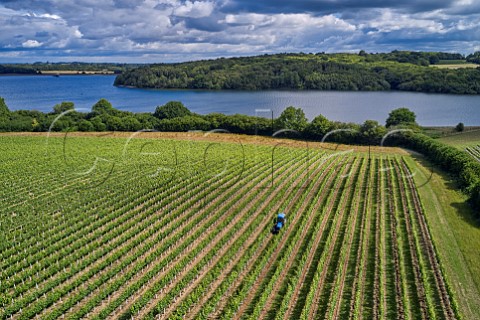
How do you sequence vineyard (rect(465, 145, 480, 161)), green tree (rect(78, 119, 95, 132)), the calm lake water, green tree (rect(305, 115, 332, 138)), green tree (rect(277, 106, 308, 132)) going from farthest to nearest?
the calm lake water < green tree (rect(78, 119, 95, 132)) < green tree (rect(277, 106, 308, 132)) < green tree (rect(305, 115, 332, 138)) < vineyard (rect(465, 145, 480, 161))

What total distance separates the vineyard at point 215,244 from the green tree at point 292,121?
24534 millimetres

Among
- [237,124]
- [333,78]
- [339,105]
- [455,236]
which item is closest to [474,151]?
[455,236]

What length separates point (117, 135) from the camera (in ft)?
248

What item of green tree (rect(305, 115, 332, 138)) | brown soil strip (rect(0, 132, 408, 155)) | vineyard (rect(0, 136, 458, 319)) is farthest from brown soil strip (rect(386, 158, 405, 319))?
green tree (rect(305, 115, 332, 138))

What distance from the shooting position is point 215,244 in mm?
26344

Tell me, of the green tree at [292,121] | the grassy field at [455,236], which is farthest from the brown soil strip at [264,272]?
the green tree at [292,121]

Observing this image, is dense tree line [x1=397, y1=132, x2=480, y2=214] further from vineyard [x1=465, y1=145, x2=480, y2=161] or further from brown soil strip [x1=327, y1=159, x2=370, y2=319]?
brown soil strip [x1=327, y1=159, x2=370, y2=319]

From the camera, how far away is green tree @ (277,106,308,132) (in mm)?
71188

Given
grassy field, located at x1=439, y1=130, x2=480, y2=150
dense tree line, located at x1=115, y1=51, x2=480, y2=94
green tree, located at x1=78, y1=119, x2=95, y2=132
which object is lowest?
grassy field, located at x1=439, y1=130, x2=480, y2=150

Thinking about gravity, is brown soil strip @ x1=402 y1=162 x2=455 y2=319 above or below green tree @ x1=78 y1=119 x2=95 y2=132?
below

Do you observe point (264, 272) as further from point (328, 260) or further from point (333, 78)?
point (333, 78)

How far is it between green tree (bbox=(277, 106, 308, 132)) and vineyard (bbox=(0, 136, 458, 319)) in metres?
24.5

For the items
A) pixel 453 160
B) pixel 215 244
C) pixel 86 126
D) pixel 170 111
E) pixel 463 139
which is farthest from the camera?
pixel 170 111

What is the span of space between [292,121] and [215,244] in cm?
4829
